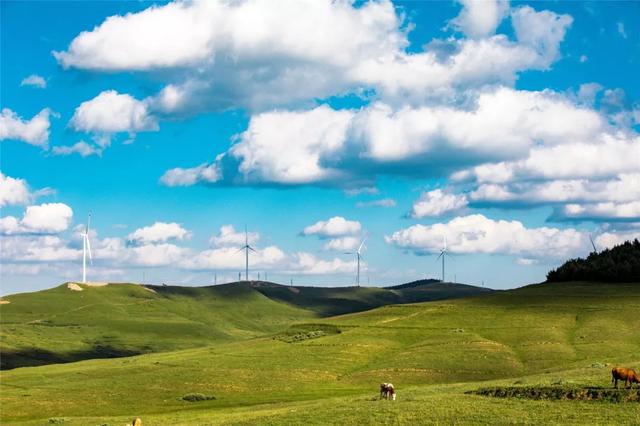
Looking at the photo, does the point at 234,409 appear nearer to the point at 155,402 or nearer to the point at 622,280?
Answer: the point at 155,402

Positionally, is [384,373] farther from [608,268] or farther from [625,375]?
[608,268]

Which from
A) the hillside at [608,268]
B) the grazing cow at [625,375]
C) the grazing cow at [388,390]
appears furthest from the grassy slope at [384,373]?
the hillside at [608,268]

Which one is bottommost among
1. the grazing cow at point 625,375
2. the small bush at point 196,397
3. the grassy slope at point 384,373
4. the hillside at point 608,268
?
the small bush at point 196,397

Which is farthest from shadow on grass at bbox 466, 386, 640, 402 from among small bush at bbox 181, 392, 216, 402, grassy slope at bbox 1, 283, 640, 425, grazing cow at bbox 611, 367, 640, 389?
small bush at bbox 181, 392, 216, 402

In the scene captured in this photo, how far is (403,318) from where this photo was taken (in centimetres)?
14525

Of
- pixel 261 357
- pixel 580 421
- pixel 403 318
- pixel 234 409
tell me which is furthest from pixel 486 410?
pixel 403 318

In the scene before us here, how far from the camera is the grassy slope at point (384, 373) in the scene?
50.5 m

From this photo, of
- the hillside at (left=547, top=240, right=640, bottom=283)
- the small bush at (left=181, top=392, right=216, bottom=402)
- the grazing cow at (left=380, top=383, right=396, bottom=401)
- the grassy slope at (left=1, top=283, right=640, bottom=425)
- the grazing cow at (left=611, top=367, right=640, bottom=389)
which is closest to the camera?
the grazing cow at (left=611, top=367, right=640, bottom=389)

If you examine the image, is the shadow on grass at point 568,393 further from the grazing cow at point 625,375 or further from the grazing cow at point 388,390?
the grazing cow at point 388,390

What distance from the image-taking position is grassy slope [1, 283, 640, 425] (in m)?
50.5

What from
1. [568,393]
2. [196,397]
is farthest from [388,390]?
[196,397]

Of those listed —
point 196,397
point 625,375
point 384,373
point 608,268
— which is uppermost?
point 608,268

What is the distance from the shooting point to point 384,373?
95312 millimetres

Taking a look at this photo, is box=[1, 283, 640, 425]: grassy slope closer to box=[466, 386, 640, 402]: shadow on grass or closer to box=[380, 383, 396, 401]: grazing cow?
box=[466, 386, 640, 402]: shadow on grass
